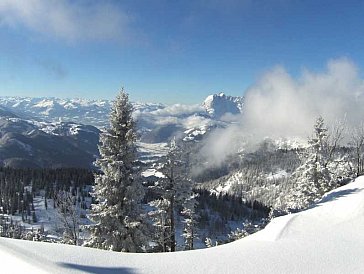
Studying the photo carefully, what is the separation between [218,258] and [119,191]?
15.0 meters

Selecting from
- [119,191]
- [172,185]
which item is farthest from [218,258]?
[172,185]

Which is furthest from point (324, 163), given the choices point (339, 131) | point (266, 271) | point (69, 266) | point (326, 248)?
point (69, 266)

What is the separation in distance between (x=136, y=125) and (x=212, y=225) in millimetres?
164824

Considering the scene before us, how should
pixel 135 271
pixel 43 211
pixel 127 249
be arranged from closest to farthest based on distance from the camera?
pixel 135 271
pixel 127 249
pixel 43 211

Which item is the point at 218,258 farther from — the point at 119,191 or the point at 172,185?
the point at 172,185

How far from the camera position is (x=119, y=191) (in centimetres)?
2350

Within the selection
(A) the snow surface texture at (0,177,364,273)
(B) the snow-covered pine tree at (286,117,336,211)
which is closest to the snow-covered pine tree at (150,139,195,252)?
(A) the snow surface texture at (0,177,364,273)

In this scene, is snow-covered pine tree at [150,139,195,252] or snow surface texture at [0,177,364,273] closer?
snow surface texture at [0,177,364,273]

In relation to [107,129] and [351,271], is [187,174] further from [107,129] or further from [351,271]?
[351,271]

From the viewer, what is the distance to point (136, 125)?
24.4 m

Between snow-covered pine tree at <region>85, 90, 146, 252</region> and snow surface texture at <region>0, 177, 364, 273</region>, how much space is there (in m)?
12.4

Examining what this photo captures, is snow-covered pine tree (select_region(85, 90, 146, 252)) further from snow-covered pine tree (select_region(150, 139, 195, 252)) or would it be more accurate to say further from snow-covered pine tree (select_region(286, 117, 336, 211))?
snow-covered pine tree (select_region(286, 117, 336, 211))

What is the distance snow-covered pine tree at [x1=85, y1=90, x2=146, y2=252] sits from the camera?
22984 millimetres

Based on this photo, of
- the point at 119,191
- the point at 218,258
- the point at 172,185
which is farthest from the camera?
the point at 172,185
